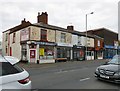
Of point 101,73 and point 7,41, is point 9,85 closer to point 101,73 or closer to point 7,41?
point 101,73

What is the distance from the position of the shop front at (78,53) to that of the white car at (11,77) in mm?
32510

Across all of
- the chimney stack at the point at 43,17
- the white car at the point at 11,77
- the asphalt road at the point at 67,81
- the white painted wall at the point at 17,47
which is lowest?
the asphalt road at the point at 67,81

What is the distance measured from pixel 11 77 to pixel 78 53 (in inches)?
1346

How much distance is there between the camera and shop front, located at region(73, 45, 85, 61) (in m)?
37.2

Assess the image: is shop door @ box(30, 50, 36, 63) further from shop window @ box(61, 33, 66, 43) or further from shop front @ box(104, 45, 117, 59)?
shop front @ box(104, 45, 117, 59)

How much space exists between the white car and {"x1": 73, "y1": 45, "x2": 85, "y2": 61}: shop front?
32510 mm

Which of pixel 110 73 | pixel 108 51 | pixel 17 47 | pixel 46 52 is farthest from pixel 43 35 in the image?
pixel 108 51

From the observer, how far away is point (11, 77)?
173 inches

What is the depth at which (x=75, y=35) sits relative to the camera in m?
37.8

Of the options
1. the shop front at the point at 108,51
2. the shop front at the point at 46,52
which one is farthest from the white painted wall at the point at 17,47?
the shop front at the point at 108,51

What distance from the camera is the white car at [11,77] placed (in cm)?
426

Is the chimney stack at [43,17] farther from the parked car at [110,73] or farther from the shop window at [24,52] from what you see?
the parked car at [110,73]

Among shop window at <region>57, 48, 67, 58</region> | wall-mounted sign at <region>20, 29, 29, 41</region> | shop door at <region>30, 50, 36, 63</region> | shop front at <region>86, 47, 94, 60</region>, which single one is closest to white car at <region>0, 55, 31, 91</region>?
shop door at <region>30, 50, 36, 63</region>

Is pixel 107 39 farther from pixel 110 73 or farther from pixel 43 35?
pixel 110 73
